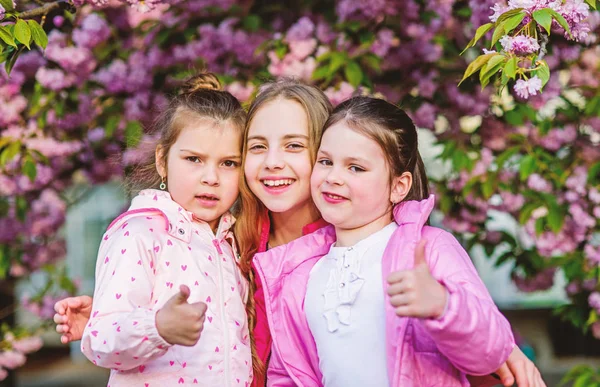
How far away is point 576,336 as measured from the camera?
8.66 meters

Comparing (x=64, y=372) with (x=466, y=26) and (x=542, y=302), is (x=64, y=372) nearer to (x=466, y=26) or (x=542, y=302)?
(x=542, y=302)

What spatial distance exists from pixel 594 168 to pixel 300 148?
5.90ft

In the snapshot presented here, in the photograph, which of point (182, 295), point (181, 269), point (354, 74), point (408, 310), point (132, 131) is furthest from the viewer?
point (132, 131)

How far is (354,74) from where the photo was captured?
3.65 m

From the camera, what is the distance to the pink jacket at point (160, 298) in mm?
2070

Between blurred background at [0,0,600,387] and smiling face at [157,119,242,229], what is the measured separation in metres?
0.89

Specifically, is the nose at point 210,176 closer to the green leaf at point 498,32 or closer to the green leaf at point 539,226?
the green leaf at point 498,32

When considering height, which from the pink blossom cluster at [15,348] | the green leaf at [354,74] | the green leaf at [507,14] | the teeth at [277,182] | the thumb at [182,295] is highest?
the green leaf at [354,74]

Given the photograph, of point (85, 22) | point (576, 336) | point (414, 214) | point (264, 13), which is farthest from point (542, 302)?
point (414, 214)

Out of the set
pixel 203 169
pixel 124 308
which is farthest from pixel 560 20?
pixel 124 308

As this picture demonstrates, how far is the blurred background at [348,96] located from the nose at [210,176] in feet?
3.13

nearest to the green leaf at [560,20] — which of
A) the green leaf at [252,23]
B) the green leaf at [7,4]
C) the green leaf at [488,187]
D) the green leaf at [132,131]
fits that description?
the green leaf at [7,4]

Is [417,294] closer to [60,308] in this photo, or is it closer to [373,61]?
[60,308]

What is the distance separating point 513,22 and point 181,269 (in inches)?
48.7
